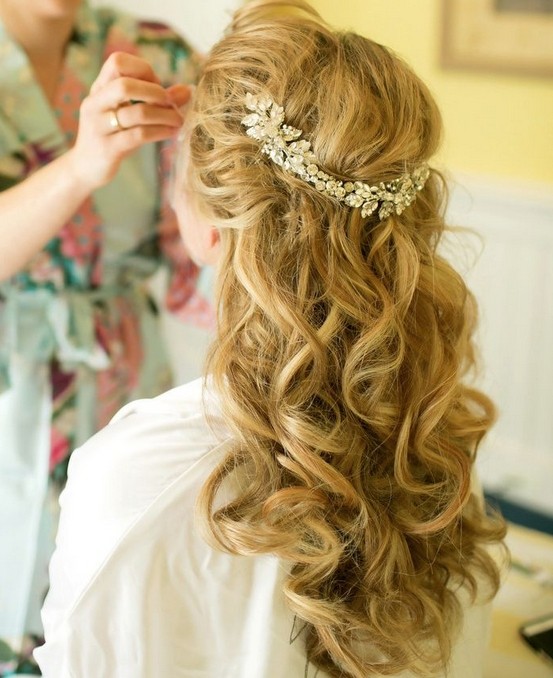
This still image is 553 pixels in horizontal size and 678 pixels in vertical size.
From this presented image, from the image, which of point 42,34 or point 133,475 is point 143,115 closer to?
point 42,34

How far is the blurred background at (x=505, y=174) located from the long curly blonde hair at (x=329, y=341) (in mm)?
1180

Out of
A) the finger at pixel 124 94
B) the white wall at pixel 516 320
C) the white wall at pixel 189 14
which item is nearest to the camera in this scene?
the finger at pixel 124 94

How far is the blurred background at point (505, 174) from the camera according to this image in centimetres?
200

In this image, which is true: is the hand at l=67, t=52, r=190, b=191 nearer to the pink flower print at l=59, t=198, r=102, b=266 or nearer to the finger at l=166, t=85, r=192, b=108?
the finger at l=166, t=85, r=192, b=108

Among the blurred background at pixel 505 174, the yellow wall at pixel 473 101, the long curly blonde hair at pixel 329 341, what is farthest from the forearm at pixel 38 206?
the yellow wall at pixel 473 101

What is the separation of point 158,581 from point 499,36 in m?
1.69

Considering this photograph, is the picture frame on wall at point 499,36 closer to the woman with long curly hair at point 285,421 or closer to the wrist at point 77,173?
the woman with long curly hair at point 285,421

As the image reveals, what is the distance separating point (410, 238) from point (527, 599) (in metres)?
0.70

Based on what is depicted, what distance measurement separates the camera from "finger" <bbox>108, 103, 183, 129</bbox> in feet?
3.03

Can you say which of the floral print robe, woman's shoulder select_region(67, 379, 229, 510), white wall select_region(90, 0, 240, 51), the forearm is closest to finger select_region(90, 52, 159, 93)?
the forearm

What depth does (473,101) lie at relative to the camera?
6.86 ft

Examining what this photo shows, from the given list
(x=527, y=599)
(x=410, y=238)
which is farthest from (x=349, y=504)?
(x=527, y=599)

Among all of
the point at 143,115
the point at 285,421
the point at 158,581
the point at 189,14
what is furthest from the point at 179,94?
the point at 189,14

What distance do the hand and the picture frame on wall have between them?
50.3 inches
